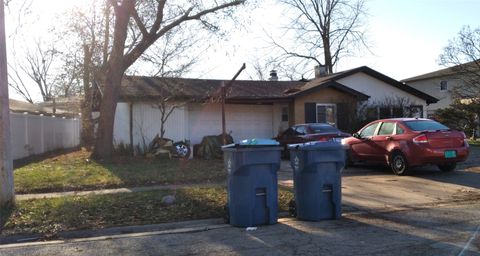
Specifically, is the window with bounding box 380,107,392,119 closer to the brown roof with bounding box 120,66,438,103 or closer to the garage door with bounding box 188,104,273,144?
the brown roof with bounding box 120,66,438,103

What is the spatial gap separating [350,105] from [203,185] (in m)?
13.3

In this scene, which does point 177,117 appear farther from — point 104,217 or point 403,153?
point 104,217

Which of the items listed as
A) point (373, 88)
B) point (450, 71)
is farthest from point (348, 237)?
point (450, 71)

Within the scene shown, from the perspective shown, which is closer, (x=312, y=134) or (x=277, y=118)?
(x=312, y=134)

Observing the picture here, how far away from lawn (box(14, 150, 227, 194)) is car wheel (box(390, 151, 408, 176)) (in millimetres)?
4444

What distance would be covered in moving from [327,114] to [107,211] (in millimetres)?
16358

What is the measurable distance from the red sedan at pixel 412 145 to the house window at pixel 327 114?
9.03m

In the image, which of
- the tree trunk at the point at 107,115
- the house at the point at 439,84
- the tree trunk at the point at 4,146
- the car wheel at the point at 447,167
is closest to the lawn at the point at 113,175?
the tree trunk at the point at 107,115

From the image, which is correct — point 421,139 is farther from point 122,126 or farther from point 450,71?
point 450,71

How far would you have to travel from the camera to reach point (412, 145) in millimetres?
12891

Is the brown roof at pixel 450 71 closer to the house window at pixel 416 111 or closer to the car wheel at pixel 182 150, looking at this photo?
the house window at pixel 416 111

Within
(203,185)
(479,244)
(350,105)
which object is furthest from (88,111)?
(479,244)

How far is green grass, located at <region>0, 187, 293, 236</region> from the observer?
8242 millimetres

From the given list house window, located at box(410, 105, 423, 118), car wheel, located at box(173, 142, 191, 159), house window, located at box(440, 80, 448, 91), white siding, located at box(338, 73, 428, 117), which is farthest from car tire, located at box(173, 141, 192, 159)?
house window, located at box(440, 80, 448, 91)
